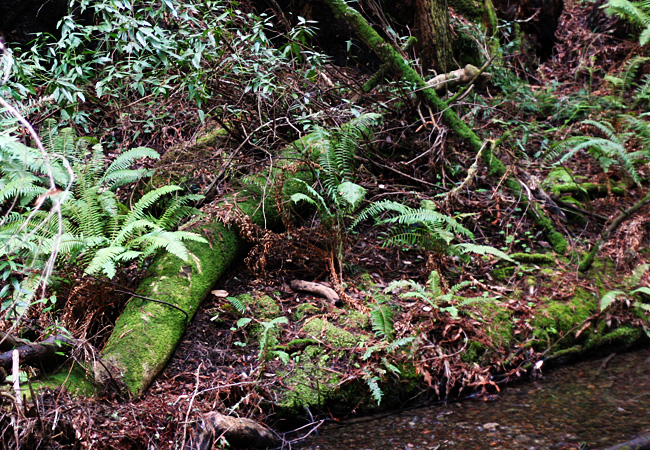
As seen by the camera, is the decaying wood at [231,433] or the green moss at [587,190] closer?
the decaying wood at [231,433]

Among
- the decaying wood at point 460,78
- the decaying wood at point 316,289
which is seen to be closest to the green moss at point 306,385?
the decaying wood at point 316,289

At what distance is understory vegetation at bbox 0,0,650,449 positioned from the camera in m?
3.61

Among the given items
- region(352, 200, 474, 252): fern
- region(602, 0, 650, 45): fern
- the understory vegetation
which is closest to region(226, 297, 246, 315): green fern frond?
the understory vegetation

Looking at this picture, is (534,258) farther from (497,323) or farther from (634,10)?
(634,10)

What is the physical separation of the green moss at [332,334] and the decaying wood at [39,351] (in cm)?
176

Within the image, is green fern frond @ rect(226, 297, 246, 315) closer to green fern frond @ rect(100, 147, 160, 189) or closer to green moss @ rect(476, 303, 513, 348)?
green fern frond @ rect(100, 147, 160, 189)

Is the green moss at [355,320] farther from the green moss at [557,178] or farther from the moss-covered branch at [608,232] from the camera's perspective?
the green moss at [557,178]

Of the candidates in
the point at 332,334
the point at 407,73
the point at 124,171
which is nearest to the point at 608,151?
the point at 407,73

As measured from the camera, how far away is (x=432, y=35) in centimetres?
696

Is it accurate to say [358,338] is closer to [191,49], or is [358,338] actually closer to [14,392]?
[14,392]

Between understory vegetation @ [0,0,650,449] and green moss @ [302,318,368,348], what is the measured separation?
2cm

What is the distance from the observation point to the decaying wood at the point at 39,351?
9.70ft

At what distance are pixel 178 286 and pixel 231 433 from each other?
1.44m

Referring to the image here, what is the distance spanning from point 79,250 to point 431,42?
525 centimetres
